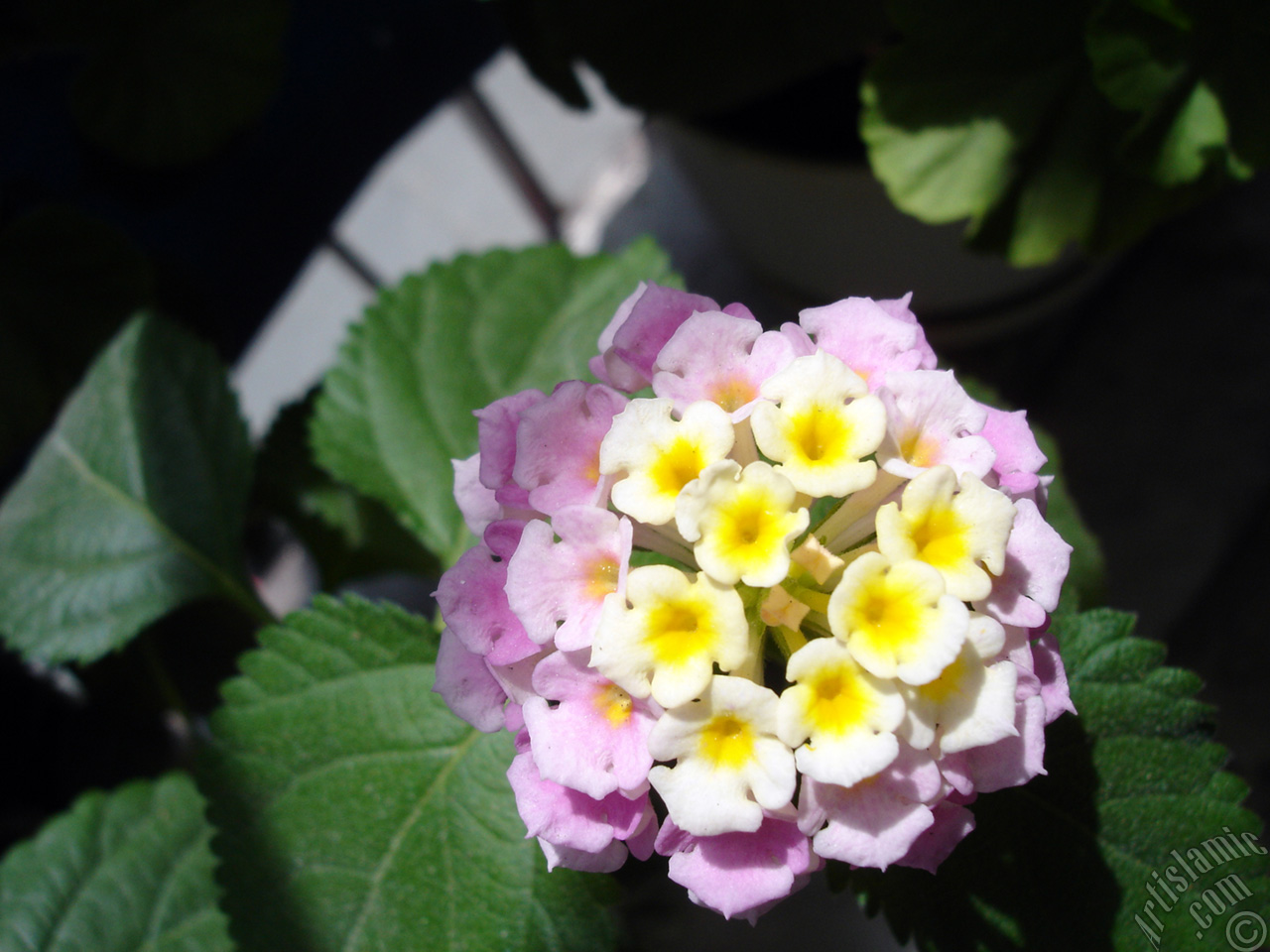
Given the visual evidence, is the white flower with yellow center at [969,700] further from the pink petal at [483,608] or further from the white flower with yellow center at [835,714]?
the pink petal at [483,608]

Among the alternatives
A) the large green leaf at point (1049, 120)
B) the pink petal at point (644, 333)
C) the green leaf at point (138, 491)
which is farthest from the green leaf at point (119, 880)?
the large green leaf at point (1049, 120)

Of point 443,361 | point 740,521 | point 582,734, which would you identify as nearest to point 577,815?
point 582,734

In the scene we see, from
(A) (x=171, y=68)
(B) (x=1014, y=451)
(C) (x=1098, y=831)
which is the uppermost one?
(A) (x=171, y=68)

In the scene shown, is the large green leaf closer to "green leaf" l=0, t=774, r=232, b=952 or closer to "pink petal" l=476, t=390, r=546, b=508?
"pink petal" l=476, t=390, r=546, b=508

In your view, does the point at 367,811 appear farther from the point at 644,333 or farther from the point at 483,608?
the point at 644,333

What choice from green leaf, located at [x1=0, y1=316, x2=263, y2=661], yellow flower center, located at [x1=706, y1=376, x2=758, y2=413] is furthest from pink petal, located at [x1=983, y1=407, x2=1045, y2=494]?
green leaf, located at [x1=0, y1=316, x2=263, y2=661]
